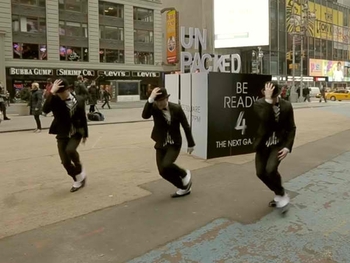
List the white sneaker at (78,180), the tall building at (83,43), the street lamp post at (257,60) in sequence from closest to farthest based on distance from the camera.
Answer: the white sneaker at (78,180)
the street lamp post at (257,60)
the tall building at (83,43)

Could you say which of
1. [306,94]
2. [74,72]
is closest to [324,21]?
[306,94]

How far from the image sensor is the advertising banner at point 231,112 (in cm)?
780

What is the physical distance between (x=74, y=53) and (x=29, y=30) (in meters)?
5.41

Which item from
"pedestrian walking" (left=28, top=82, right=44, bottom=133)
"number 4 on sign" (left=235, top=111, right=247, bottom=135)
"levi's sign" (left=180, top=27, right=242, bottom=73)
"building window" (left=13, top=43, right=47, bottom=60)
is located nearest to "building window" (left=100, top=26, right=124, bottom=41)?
"building window" (left=13, top=43, right=47, bottom=60)

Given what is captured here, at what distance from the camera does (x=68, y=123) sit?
535 cm

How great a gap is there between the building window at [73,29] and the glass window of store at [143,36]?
279 inches

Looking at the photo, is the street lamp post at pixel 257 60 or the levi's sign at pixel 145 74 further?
the levi's sign at pixel 145 74

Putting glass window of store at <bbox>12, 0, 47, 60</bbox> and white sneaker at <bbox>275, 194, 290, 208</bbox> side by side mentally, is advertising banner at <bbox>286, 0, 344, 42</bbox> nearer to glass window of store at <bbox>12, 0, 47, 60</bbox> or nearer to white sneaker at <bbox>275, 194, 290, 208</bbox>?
glass window of store at <bbox>12, 0, 47, 60</bbox>

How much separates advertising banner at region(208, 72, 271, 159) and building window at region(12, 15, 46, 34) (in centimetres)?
3790

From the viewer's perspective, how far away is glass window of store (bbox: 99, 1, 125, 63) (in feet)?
151

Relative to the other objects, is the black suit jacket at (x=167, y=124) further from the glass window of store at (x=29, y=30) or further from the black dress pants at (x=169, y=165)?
the glass window of store at (x=29, y=30)

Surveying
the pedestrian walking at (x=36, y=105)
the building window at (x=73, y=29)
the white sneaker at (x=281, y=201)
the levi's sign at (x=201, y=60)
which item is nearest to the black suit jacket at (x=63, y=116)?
the white sneaker at (x=281, y=201)

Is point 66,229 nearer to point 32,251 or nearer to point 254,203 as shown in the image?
point 32,251

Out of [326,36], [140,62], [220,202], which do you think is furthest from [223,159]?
[326,36]
